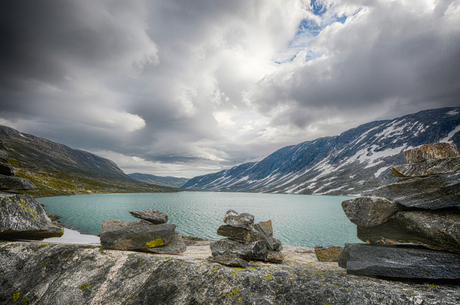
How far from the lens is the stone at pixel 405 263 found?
6.97 metres

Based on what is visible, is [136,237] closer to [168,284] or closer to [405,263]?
[168,284]

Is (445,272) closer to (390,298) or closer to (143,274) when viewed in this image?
(390,298)

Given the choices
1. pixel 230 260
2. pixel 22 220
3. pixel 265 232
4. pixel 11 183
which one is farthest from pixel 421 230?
pixel 11 183

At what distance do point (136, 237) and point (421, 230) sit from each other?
13.6 metres

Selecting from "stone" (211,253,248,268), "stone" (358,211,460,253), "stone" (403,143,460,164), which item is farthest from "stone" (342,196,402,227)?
"stone" (211,253,248,268)

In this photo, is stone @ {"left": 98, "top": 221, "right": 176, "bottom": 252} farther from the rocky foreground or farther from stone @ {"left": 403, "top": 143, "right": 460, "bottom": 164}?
stone @ {"left": 403, "top": 143, "right": 460, "bottom": 164}

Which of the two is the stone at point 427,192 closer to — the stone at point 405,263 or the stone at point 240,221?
the stone at point 405,263

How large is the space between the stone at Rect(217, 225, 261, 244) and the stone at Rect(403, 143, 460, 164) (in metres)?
9.52

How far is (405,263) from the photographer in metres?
7.50

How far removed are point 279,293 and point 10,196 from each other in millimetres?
13881

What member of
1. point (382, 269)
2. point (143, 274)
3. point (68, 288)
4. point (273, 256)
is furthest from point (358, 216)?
point (68, 288)

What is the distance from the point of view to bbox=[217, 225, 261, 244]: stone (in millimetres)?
12958

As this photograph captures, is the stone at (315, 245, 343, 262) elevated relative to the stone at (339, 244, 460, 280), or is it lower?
lower

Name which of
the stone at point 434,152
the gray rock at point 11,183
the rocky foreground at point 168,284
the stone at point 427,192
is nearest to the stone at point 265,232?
the rocky foreground at point 168,284
